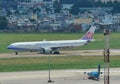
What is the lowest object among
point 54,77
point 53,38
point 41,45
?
point 53,38

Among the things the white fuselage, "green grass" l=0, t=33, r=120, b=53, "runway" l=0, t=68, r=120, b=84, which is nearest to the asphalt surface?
"runway" l=0, t=68, r=120, b=84

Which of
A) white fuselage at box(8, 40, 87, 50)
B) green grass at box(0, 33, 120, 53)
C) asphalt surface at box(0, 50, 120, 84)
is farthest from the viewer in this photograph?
green grass at box(0, 33, 120, 53)

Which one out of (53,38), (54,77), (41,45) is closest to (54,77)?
(54,77)

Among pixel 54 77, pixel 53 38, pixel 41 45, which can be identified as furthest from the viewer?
pixel 53 38

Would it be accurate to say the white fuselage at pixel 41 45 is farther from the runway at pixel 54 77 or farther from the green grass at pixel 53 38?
the runway at pixel 54 77

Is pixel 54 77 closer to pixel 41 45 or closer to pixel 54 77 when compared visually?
pixel 54 77

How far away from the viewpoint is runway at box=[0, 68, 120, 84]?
5234cm

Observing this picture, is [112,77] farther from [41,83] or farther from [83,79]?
[41,83]

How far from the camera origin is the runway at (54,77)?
52344 millimetres

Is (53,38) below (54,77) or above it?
below

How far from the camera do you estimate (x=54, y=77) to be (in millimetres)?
55438

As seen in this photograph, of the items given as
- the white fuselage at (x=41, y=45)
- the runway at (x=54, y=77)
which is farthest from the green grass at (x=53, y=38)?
the runway at (x=54, y=77)

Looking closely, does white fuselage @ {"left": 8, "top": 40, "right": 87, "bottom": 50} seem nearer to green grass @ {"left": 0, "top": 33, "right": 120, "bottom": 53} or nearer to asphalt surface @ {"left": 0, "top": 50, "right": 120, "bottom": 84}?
green grass @ {"left": 0, "top": 33, "right": 120, "bottom": 53}

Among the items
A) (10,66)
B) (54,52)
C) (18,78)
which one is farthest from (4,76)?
(54,52)
